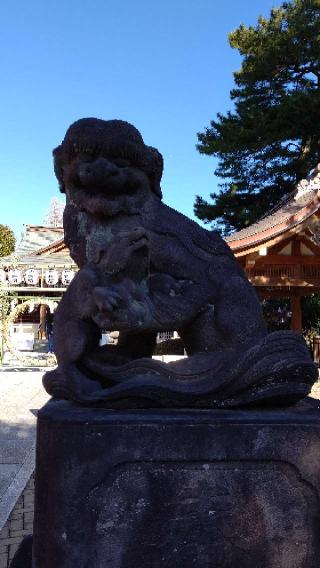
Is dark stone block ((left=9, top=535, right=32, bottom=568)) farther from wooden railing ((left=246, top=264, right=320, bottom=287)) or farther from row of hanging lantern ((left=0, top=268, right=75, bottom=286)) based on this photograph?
row of hanging lantern ((left=0, top=268, right=75, bottom=286))

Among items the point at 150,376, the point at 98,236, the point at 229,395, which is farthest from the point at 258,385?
the point at 98,236

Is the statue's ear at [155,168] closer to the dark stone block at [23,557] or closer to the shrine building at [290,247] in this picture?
the dark stone block at [23,557]

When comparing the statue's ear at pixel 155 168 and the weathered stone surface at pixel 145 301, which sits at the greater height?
the statue's ear at pixel 155 168

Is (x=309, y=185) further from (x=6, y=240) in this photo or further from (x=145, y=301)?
(x=6, y=240)

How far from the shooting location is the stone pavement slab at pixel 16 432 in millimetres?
4121

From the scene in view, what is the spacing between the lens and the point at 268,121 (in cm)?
1510

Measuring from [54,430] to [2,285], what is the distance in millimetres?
12180

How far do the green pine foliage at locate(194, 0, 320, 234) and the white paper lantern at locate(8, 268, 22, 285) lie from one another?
6.74 meters

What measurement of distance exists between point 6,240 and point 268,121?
68.3 ft

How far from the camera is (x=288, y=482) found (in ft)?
6.57

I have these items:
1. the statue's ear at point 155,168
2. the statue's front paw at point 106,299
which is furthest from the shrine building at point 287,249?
the statue's front paw at point 106,299

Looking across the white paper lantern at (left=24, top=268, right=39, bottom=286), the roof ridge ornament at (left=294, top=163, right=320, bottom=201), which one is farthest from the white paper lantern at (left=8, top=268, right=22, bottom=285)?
the roof ridge ornament at (left=294, top=163, right=320, bottom=201)

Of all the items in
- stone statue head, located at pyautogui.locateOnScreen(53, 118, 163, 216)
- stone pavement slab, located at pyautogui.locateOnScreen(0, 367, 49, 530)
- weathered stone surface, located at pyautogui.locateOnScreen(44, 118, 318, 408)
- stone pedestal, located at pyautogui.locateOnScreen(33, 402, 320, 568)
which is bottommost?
stone pavement slab, located at pyautogui.locateOnScreen(0, 367, 49, 530)

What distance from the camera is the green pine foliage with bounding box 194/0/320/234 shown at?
15.1 m
